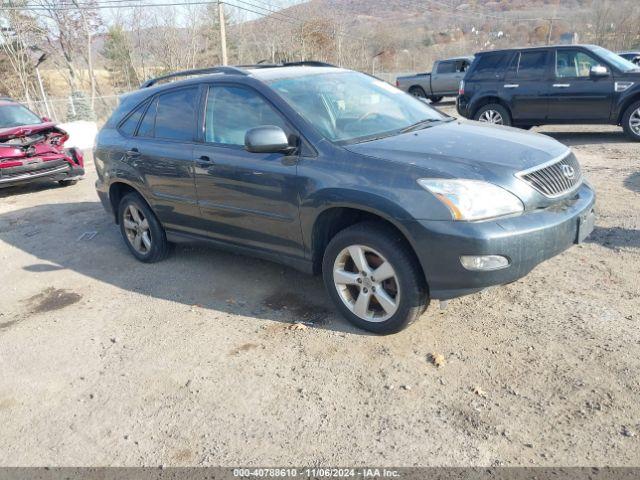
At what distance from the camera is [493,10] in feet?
274

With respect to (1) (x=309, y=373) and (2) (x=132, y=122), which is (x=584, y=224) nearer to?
(1) (x=309, y=373)

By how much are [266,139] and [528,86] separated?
8.46m

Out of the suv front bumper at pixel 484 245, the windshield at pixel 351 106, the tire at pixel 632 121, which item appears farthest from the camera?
the tire at pixel 632 121

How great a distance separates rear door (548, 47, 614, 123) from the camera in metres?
9.59

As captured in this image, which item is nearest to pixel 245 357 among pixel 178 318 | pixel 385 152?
pixel 178 318

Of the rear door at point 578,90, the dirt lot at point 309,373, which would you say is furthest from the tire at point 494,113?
the dirt lot at point 309,373

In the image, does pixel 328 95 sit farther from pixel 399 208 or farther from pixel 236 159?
pixel 399 208

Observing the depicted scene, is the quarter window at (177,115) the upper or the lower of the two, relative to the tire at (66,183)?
upper

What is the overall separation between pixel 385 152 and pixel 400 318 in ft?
3.59

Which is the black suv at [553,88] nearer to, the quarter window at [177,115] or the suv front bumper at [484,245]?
the suv front bumper at [484,245]

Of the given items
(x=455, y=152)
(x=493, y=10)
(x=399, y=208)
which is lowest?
(x=399, y=208)

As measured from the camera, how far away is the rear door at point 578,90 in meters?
9.59

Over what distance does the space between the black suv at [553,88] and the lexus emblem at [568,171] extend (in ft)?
23.0

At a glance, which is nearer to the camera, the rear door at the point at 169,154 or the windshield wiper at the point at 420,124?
the windshield wiper at the point at 420,124
